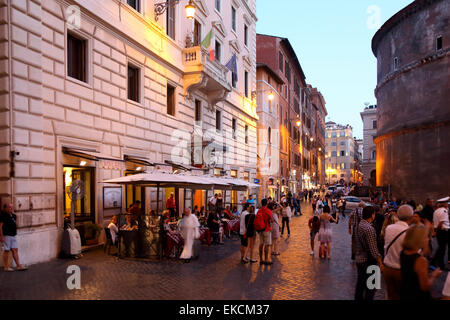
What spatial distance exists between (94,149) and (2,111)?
3424 millimetres

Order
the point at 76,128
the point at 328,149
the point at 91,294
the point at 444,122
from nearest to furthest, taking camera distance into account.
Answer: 1. the point at 91,294
2. the point at 76,128
3. the point at 444,122
4. the point at 328,149

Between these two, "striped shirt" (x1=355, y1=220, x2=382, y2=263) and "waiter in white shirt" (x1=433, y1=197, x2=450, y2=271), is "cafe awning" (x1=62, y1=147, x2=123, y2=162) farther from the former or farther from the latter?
"waiter in white shirt" (x1=433, y1=197, x2=450, y2=271)

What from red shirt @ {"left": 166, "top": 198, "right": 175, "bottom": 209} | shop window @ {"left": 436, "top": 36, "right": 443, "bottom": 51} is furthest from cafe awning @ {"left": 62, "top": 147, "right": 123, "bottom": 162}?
shop window @ {"left": 436, "top": 36, "right": 443, "bottom": 51}

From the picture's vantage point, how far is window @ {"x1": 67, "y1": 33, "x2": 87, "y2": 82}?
1254 centimetres

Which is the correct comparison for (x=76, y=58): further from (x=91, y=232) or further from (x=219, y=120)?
(x=219, y=120)

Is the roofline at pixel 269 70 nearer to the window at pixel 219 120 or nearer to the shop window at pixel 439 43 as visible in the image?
the window at pixel 219 120

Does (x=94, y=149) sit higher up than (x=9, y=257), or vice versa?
(x=94, y=149)

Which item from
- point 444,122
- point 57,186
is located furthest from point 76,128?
point 444,122

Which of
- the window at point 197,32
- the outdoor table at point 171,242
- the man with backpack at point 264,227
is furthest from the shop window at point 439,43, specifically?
the outdoor table at point 171,242

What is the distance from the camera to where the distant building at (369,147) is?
8206cm

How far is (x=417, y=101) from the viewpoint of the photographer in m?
37.6

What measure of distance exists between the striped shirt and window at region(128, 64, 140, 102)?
11664 mm

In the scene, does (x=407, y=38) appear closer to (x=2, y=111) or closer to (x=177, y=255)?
(x=177, y=255)
